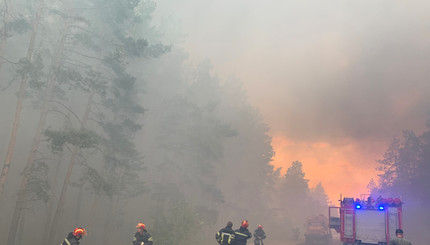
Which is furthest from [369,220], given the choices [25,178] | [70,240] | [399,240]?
[25,178]

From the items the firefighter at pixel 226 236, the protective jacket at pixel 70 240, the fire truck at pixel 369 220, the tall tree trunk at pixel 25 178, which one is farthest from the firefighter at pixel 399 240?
the tall tree trunk at pixel 25 178

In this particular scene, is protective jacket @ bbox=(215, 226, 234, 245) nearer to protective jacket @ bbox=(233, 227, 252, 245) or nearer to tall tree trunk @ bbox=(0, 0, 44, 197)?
protective jacket @ bbox=(233, 227, 252, 245)

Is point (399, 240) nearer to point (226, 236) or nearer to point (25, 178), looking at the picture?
point (226, 236)

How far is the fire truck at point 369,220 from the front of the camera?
1586 centimetres

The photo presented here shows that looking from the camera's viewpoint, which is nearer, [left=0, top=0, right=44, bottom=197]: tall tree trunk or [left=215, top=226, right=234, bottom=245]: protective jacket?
[left=215, top=226, right=234, bottom=245]: protective jacket

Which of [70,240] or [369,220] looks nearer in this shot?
[70,240]

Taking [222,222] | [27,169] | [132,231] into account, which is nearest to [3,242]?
[132,231]

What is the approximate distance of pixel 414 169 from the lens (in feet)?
169

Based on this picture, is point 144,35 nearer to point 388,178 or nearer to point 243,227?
Answer: point 243,227

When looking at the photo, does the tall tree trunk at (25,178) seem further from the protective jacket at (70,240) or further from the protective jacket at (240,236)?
the protective jacket at (240,236)

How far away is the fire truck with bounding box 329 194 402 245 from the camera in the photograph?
15859 mm

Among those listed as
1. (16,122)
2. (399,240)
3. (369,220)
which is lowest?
(399,240)

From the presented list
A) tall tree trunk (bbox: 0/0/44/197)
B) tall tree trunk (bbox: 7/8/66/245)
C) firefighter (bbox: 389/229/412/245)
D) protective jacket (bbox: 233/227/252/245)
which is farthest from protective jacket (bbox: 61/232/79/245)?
firefighter (bbox: 389/229/412/245)

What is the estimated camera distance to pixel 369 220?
54.0ft
